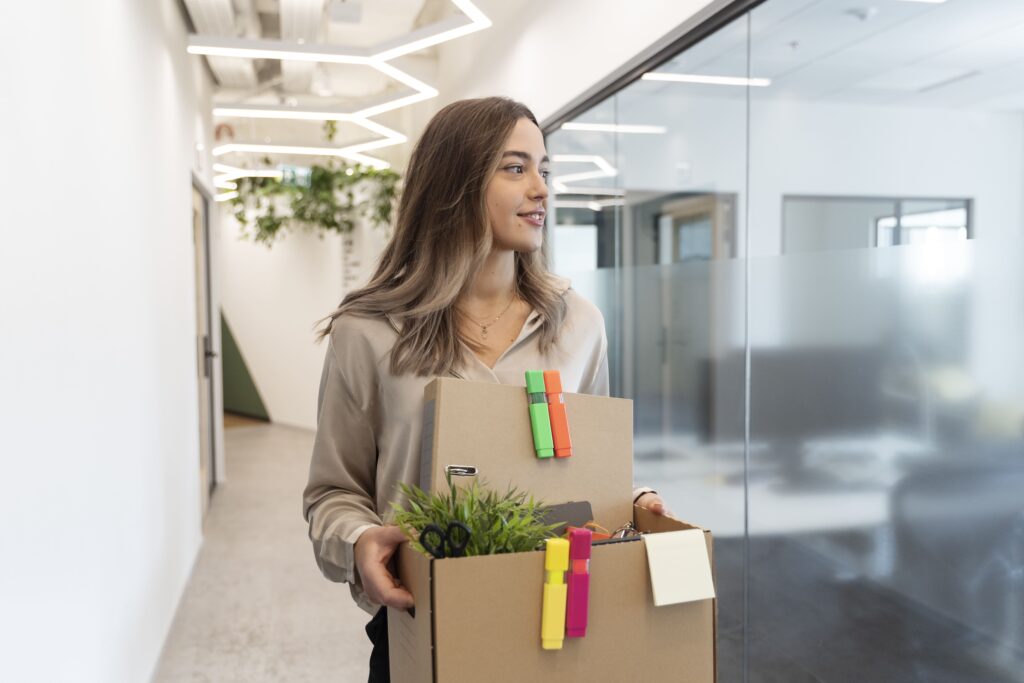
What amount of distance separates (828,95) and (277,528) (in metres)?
4.63

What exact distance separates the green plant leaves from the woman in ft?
0.78

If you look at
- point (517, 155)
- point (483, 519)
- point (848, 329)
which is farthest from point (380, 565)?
point (848, 329)

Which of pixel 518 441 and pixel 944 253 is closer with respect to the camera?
pixel 518 441

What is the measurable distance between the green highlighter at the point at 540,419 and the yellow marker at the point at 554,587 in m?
0.23

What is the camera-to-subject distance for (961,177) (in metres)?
2.01

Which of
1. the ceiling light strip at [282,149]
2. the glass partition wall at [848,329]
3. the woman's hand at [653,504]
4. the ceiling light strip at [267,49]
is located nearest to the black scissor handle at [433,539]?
the woman's hand at [653,504]

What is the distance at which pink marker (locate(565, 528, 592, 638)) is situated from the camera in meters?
0.95

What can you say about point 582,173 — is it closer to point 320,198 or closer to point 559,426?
point 559,426

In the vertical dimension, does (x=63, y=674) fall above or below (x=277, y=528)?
above

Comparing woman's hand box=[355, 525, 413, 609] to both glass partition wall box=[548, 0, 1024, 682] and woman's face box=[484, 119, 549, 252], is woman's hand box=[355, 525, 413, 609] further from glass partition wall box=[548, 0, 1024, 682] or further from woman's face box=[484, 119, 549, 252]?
glass partition wall box=[548, 0, 1024, 682]

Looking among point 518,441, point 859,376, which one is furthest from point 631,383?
point 518,441

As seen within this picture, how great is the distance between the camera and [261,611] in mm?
4289

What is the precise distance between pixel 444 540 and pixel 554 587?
0.44ft

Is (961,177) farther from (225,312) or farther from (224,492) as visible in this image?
(225,312)
